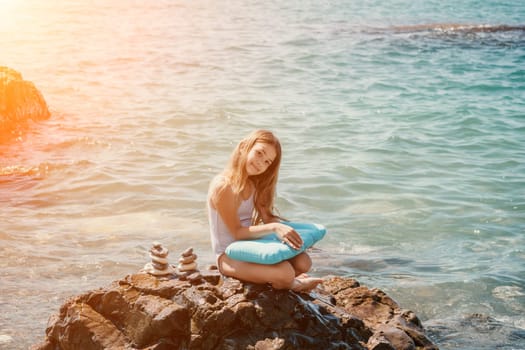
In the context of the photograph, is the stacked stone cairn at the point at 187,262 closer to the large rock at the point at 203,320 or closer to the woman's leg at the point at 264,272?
the large rock at the point at 203,320

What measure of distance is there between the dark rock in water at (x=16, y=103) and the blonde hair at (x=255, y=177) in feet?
27.3

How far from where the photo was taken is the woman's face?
5.08m

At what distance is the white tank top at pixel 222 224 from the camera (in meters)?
5.14

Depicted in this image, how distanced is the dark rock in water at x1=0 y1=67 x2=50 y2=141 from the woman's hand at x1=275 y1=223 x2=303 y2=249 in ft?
28.9

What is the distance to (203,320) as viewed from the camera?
462 centimetres

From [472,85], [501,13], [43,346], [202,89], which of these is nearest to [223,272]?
[43,346]

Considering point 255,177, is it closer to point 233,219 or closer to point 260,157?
point 260,157

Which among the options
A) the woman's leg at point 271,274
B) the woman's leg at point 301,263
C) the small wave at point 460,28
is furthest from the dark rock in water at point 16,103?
the small wave at point 460,28

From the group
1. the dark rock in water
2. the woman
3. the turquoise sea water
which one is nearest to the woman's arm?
the woman

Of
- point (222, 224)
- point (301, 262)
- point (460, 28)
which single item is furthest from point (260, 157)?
point (460, 28)

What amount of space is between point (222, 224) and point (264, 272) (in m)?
0.51

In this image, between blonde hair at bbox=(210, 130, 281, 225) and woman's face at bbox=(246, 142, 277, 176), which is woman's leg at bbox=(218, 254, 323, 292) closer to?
blonde hair at bbox=(210, 130, 281, 225)

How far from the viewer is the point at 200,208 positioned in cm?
986

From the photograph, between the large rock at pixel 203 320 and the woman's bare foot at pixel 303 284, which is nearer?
the large rock at pixel 203 320
